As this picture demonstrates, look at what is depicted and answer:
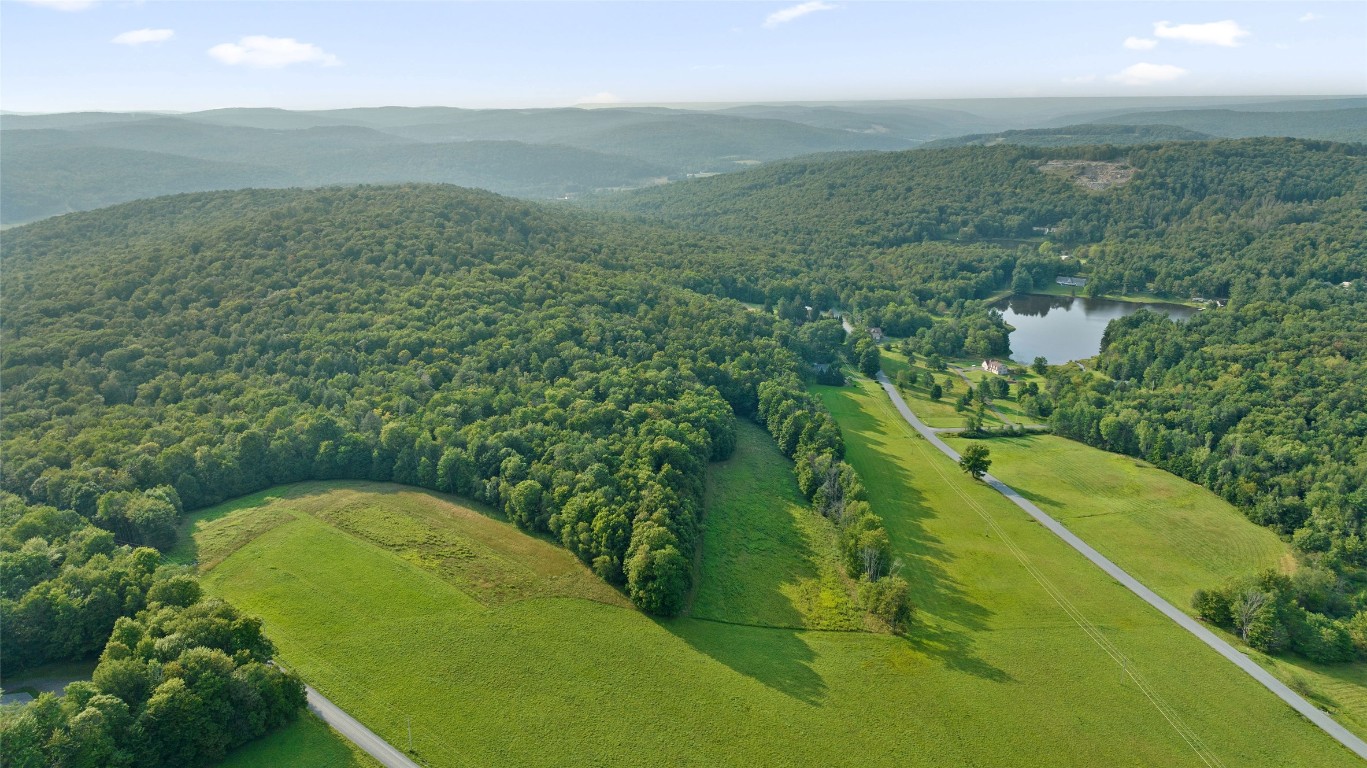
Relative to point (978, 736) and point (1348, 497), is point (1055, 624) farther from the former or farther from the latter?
point (1348, 497)

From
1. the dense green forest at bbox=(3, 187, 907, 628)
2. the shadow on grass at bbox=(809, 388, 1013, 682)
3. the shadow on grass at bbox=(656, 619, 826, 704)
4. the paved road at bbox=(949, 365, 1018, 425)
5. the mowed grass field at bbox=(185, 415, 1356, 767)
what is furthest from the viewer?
the paved road at bbox=(949, 365, 1018, 425)

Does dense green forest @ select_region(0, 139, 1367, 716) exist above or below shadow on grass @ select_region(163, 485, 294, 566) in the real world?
above

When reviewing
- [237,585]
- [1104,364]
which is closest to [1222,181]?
[1104,364]

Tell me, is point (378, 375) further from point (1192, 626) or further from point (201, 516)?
point (1192, 626)

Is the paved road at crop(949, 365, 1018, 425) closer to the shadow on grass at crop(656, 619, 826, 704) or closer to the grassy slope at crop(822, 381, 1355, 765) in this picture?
the grassy slope at crop(822, 381, 1355, 765)

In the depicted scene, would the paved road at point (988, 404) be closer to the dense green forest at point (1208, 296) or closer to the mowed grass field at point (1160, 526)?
the dense green forest at point (1208, 296)

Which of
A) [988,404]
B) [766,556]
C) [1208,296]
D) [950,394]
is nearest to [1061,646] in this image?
[766,556]

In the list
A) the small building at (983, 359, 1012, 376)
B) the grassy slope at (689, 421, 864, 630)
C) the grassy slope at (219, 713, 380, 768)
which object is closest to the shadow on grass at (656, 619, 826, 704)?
the grassy slope at (689, 421, 864, 630)

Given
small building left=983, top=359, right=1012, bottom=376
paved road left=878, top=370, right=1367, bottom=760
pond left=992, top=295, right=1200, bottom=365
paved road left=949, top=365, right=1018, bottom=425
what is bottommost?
paved road left=878, top=370, right=1367, bottom=760
